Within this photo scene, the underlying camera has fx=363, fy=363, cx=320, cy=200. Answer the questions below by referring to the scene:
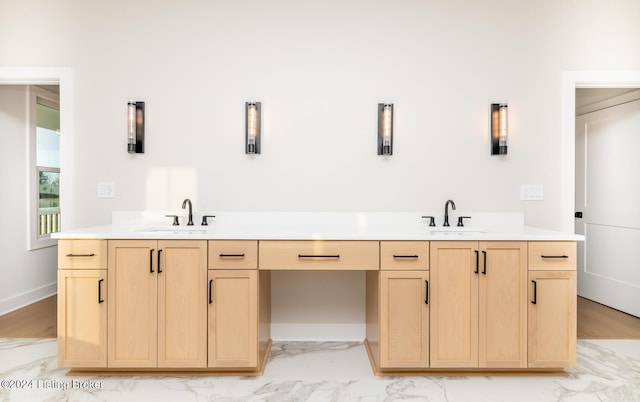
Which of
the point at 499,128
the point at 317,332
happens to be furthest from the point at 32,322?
the point at 499,128

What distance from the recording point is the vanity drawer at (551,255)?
208 cm

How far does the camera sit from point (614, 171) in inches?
132

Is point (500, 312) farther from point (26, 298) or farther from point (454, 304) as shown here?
point (26, 298)

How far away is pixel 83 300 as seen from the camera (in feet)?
6.72

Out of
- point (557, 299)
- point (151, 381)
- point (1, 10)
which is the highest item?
point (1, 10)

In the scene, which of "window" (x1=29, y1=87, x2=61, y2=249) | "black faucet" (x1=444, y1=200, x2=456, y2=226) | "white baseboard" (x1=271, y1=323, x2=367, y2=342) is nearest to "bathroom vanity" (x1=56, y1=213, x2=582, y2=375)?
"black faucet" (x1=444, y1=200, x2=456, y2=226)

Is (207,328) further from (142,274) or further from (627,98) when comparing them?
(627,98)

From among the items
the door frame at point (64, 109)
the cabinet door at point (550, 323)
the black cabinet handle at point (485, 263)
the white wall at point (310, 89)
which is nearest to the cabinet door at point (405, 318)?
the black cabinet handle at point (485, 263)

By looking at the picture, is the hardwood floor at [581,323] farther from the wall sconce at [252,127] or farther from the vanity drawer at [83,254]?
the wall sconce at [252,127]

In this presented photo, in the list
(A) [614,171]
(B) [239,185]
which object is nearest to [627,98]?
(A) [614,171]

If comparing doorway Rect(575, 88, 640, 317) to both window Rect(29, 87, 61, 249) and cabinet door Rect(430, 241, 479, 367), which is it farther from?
window Rect(29, 87, 61, 249)

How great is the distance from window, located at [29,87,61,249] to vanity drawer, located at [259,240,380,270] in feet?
9.50

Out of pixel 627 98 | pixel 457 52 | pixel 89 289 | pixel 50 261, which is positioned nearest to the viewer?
pixel 89 289

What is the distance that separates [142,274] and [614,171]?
158 inches
